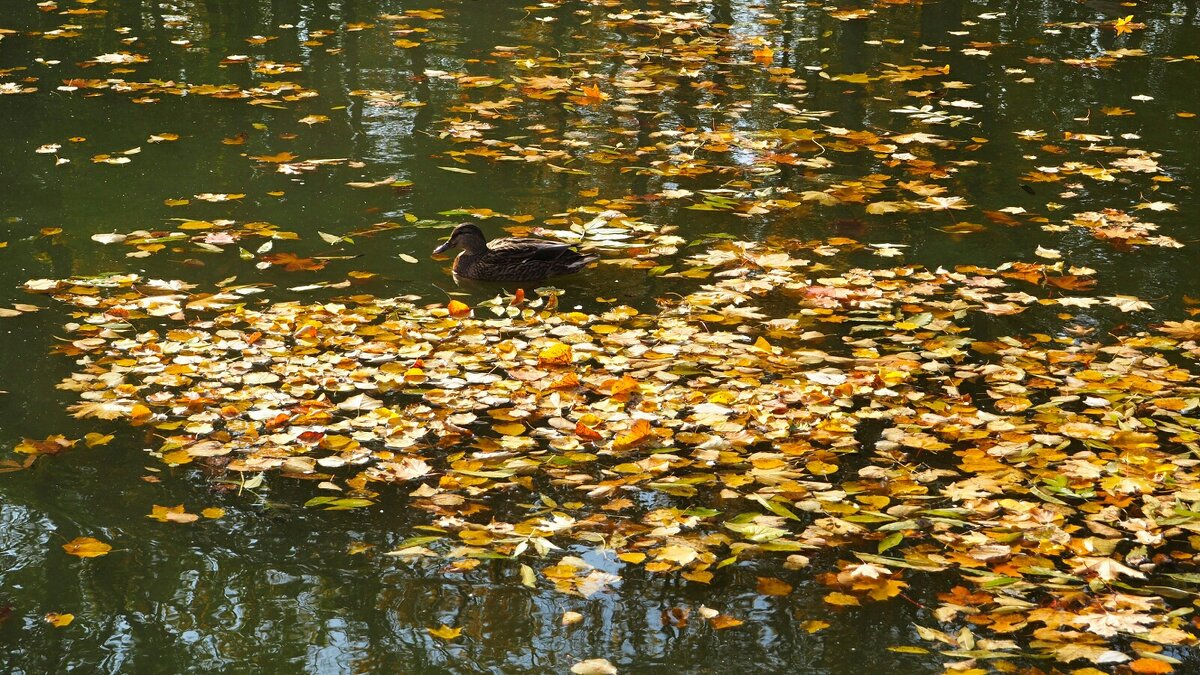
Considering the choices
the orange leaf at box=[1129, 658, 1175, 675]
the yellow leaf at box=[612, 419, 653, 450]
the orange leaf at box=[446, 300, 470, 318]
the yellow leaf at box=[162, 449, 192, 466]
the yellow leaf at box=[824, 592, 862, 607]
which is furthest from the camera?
the orange leaf at box=[446, 300, 470, 318]

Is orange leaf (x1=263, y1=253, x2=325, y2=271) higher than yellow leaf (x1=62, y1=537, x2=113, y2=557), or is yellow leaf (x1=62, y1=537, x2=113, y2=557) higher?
orange leaf (x1=263, y1=253, x2=325, y2=271)

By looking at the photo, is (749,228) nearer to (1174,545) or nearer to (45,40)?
(1174,545)

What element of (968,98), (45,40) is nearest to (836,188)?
(968,98)

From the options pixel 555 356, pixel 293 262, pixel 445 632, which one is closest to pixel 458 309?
pixel 555 356

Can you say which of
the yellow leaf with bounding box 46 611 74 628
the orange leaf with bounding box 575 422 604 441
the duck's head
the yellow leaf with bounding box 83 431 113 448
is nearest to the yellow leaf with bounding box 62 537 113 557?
the yellow leaf with bounding box 46 611 74 628

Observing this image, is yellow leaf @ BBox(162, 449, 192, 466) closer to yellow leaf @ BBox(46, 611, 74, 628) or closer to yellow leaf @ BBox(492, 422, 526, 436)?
yellow leaf @ BBox(46, 611, 74, 628)

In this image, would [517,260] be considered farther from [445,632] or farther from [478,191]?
[445,632]

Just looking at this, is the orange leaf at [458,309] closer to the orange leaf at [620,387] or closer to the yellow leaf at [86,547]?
the orange leaf at [620,387]

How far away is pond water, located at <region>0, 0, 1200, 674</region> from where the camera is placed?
3.79 meters

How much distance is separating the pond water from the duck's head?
Answer: 104mm

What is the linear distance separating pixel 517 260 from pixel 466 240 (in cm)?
31

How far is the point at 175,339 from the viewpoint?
5562mm

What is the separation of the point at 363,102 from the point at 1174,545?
21.4ft

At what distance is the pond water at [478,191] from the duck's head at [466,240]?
10 centimetres
